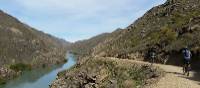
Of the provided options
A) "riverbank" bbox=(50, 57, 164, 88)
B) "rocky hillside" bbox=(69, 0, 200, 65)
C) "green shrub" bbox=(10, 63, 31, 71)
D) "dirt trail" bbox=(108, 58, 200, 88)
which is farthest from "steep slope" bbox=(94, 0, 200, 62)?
"green shrub" bbox=(10, 63, 31, 71)

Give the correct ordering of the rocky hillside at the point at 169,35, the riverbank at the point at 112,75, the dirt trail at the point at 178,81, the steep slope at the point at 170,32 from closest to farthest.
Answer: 1. the dirt trail at the point at 178,81
2. the riverbank at the point at 112,75
3. the rocky hillside at the point at 169,35
4. the steep slope at the point at 170,32

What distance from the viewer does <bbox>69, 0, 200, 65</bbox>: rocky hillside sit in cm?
4244

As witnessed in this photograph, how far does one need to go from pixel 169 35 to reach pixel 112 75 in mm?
12138

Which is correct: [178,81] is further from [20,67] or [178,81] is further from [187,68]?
[20,67]

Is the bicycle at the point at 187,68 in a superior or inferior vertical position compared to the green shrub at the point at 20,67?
superior

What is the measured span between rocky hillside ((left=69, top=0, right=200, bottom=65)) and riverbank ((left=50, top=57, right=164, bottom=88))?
17.4ft

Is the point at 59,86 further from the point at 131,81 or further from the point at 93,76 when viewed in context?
the point at 131,81

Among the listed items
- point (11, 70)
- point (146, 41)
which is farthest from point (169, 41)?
point (11, 70)

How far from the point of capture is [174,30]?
162 feet

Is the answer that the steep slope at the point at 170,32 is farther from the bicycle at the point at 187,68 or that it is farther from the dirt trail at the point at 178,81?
the dirt trail at the point at 178,81

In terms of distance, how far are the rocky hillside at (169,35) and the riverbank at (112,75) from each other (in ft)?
17.4

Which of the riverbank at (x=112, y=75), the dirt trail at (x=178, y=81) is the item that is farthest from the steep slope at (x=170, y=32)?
the dirt trail at (x=178, y=81)

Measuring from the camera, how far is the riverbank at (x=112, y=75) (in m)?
33.2

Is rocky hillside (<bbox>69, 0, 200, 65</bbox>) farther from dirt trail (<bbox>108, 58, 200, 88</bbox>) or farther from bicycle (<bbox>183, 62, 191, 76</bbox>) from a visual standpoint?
dirt trail (<bbox>108, 58, 200, 88</bbox>)
